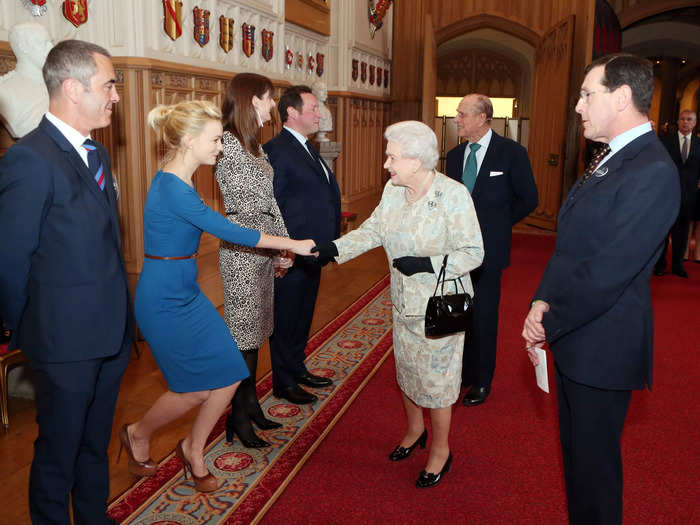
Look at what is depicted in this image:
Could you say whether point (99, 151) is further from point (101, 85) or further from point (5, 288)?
point (5, 288)

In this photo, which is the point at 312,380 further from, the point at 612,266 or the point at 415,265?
the point at 612,266

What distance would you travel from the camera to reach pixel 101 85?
6.98ft

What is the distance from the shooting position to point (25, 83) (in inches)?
138

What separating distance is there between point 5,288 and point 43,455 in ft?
1.99

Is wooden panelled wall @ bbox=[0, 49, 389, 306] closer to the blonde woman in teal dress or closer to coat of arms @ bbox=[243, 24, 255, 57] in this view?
coat of arms @ bbox=[243, 24, 255, 57]

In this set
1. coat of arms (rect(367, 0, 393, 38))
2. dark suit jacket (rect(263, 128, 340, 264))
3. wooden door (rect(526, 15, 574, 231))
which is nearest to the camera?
dark suit jacket (rect(263, 128, 340, 264))

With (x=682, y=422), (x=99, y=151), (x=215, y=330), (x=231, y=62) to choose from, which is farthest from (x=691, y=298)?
(x=99, y=151)

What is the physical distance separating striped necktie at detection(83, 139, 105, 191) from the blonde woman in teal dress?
332 millimetres

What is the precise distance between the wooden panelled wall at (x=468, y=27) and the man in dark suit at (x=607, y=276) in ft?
27.6

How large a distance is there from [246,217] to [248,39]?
11.7ft

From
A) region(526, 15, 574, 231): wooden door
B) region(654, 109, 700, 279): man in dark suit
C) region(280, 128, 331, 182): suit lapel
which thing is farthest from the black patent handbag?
region(526, 15, 574, 231): wooden door

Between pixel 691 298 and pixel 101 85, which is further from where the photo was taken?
pixel 691 298

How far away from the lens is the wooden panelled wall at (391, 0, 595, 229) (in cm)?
1027

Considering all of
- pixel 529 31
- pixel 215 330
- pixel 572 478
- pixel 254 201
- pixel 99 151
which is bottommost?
pixel 572 478
